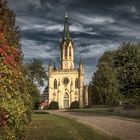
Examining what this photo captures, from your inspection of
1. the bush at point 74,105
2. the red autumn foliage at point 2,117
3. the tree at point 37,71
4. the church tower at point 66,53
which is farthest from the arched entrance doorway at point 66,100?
the red autumn foliage at point 2,117

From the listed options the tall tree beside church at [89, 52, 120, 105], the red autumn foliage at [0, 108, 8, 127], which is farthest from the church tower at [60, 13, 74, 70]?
the red autumn foliage at [0, 108, 8, 127]

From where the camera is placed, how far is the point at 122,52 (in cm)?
3419

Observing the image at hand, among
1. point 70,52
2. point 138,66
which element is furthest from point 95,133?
point 70,52

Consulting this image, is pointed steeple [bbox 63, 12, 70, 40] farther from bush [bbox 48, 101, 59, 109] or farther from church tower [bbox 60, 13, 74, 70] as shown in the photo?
bush [bbox 48, 101, 59, 109]

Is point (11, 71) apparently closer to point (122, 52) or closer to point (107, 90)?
point (122, 52)

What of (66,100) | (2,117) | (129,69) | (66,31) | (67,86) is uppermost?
(66,31)

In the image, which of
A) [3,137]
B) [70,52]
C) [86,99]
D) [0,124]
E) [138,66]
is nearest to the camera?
[0,124]

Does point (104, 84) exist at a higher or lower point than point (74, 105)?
higher

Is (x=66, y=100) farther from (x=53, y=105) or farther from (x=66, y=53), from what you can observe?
(x=66, y=53)

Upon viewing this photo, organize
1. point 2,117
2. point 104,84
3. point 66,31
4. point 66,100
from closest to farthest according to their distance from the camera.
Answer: point 2,117, point 104,84, point 66,100, point 66,31

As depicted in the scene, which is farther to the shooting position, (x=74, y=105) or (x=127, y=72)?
(x=74, y=105)

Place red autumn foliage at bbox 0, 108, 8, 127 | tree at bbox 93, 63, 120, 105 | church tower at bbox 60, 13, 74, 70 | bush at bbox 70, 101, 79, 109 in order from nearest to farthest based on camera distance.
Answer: red autumn foliage at bbox 0, 108, 8, 127 → tree at bbox 93, 63, 120, 105 → bush at bbox 70, 101, 79, 109 → church tower at bbox 60, 13, 74, 70

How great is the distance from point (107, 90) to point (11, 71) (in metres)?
59.9

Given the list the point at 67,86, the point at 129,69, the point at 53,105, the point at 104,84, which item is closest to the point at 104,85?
the point at 104,84
